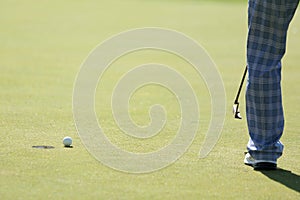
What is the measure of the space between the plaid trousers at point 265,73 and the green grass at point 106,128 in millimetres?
214

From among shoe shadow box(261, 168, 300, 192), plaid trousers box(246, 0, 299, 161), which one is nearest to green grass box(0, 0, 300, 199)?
shoe shadow box(261, 168, 300, 192)

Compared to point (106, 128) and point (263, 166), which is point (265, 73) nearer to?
point (263, 166)

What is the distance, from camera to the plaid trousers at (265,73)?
5.30 meters

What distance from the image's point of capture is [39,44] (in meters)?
13.5

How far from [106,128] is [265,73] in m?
1.69

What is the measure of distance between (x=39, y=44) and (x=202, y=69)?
359 cm

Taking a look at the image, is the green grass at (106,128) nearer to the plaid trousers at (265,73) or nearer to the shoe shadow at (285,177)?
the shoe shadow at (285,177)

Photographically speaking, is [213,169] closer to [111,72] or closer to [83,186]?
[83,186]

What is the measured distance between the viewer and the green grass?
4.64 m

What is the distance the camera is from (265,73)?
532 centimetres

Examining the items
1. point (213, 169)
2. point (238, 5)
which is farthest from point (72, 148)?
point (238, 5)

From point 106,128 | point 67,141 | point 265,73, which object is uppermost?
point 265,73

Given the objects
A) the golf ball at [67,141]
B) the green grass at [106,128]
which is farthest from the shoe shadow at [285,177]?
the golf ball at [67,141]

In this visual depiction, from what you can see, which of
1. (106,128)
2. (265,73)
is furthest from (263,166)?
(106,128)
